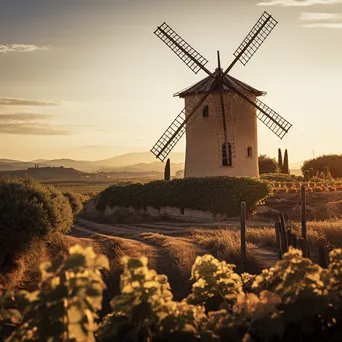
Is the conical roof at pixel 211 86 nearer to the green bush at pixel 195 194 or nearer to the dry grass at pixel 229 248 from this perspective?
the green bush at pixel 195 194

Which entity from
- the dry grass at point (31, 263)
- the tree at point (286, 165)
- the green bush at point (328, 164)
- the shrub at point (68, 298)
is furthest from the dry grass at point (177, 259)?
the green bush at point (328, 164)

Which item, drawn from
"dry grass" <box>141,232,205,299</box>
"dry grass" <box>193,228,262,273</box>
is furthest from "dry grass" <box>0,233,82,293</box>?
"dry grass" <box>193,228,262,273</box>

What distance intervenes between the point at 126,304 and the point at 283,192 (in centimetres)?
3110

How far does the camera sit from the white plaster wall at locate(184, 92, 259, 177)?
123 feet

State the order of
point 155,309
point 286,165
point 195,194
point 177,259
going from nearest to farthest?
point 155,309 → point 177,259 → point 195,194 → point 286,165

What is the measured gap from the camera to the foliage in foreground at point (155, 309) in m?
5.22

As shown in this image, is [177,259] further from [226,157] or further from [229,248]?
[226,157]

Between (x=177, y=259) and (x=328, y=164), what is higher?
(x=328, y=164)

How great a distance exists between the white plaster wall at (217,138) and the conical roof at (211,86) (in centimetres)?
42

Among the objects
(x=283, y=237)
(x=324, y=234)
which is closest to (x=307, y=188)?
(x=324, y=234)

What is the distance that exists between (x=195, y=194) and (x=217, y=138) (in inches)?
219

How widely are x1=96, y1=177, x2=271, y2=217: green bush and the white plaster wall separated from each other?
335 centimetres

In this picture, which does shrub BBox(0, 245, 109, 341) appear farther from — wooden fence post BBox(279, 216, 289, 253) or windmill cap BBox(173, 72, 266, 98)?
windmill cap BBox(173, 72, 266, 98)

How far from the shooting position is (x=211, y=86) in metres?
36.9
